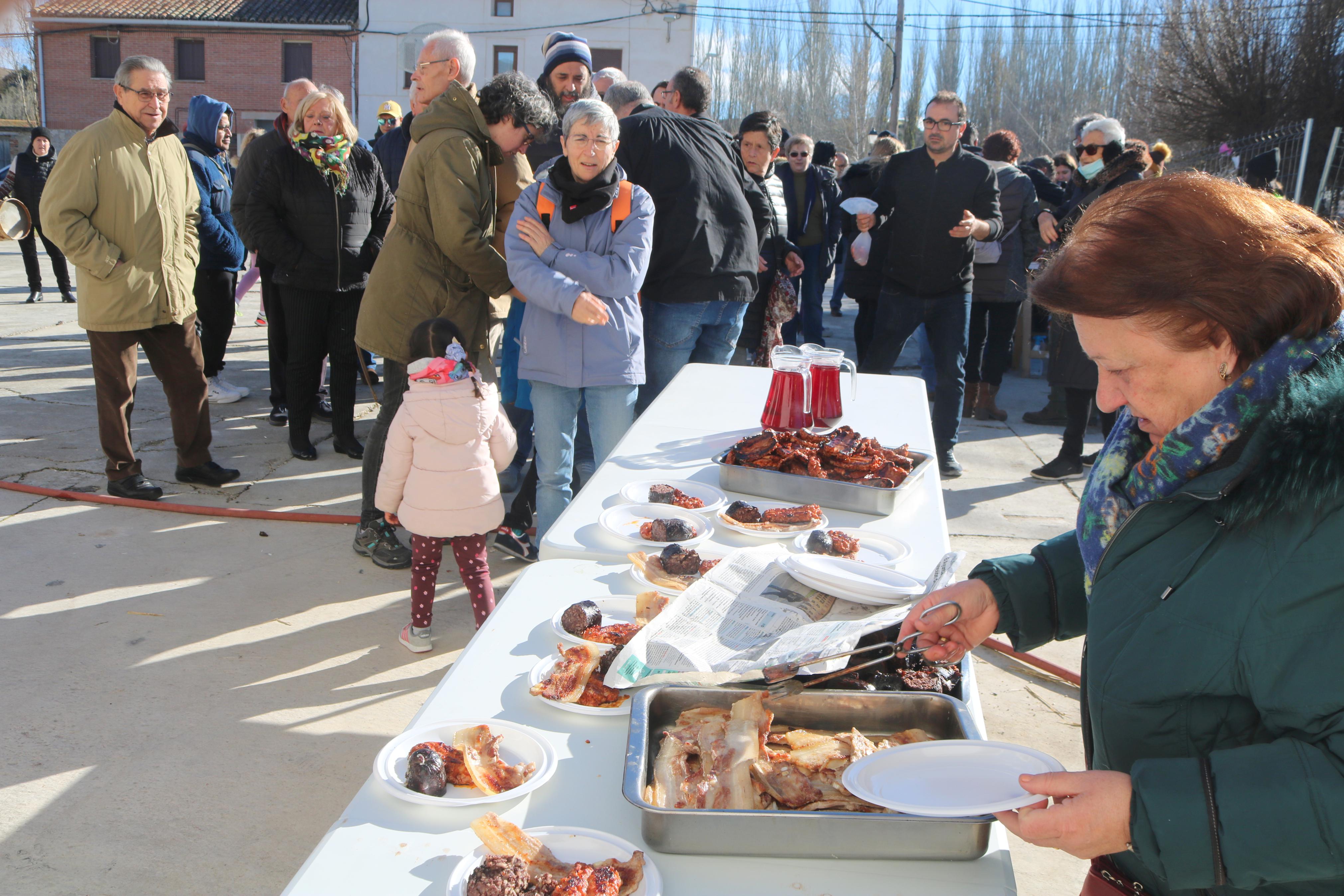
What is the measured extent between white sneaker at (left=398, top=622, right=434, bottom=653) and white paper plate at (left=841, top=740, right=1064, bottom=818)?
7.50ft

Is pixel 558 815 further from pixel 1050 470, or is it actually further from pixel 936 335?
pixel 1050 470

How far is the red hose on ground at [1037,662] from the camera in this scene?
322cm

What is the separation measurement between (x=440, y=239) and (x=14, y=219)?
24.3 feet

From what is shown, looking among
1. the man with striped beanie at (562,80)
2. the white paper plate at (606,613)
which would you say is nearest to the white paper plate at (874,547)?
the white paper plate at (606,613)

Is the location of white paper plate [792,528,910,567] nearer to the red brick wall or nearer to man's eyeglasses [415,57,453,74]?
man's eyeglasses [415,57,453,74]

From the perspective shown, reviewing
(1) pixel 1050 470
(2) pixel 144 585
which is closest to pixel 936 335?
(1) pixel 1050 470

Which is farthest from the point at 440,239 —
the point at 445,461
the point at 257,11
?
the point at 257,11

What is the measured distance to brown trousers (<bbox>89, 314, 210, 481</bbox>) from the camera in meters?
4.32

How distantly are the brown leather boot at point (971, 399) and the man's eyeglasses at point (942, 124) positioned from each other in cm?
Result: 237

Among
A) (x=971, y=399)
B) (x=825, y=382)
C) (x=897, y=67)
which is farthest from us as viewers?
(x=897, y=67)

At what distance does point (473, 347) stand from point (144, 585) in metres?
1.54

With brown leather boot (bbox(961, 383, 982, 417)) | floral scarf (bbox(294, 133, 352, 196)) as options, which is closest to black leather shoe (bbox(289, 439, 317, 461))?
floral scarf (bbox(294, 133, 352, 196))

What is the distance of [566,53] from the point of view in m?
4.62

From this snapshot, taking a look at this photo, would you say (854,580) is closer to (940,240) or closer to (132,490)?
(940,240)
